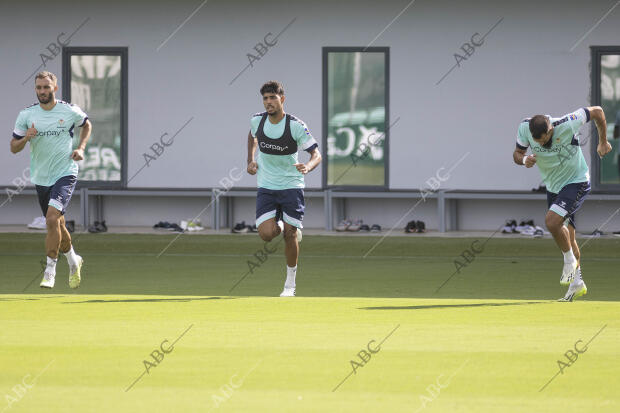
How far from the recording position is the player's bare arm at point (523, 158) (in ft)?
31.4

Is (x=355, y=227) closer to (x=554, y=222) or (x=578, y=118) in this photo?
(x=554, y=222)

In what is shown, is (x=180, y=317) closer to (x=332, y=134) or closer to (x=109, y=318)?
(x=109, y=318)

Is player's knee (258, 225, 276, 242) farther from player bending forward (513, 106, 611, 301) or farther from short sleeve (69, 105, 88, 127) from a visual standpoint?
player bending forward (513, 106, 611, 301)

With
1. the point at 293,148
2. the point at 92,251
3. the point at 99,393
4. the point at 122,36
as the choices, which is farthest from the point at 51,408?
the point at 122,36

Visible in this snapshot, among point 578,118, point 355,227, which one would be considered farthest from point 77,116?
point 355,227

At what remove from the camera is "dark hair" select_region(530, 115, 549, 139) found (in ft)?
31.0

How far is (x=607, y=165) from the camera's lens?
52.4 feet

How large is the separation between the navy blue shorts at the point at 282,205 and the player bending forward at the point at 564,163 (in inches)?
76.9

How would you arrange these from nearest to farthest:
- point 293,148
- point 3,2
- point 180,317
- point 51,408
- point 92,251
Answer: point 51,408 → point 180,317 → point 293,148 → point 92,251 → point 3,2

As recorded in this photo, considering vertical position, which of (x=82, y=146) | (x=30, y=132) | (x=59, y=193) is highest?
(x=30, y=132)

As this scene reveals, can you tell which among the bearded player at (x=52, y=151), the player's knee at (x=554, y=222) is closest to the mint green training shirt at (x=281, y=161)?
the bearded player at (x=52, y=151)

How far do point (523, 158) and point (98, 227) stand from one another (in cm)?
770

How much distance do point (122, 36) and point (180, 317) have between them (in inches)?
386

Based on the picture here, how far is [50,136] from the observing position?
10375 millimetres
